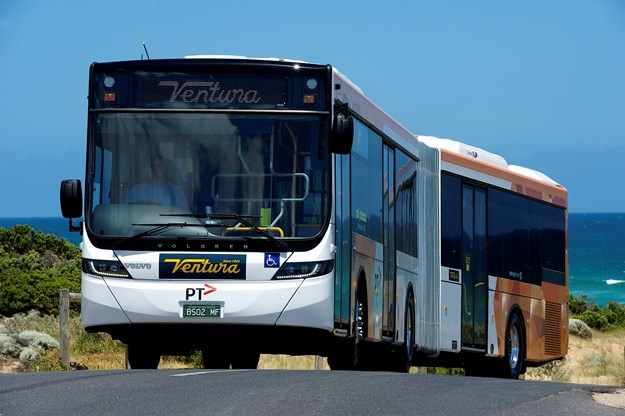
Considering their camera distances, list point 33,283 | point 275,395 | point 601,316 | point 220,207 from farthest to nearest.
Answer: point 601,316 < point 33,283 < point 220,207 < point 275,395

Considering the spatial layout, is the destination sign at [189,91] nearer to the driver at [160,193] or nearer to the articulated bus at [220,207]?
the articulated bus at [220,207]

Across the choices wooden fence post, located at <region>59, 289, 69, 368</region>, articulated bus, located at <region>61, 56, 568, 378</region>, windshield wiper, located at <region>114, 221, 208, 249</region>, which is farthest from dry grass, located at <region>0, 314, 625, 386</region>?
windshield wiper, located at <region>114, 221, 208, 249</region>

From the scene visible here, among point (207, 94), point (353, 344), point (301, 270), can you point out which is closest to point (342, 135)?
point (301, 270)

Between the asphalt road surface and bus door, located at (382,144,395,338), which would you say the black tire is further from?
the asphalt road surface

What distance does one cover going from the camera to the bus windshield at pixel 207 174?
15711mm

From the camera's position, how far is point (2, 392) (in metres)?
12.2

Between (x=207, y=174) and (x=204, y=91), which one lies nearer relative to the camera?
(x=207, y=174)

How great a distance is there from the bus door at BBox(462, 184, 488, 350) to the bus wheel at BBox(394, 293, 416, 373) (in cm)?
205

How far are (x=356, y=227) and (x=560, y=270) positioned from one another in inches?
395

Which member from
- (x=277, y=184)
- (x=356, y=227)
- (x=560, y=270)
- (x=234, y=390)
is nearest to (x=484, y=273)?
(x=560, y=270)

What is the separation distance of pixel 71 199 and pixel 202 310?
1838mm

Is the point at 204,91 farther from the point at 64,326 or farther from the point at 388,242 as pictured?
the point at 64,326

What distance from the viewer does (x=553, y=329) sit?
26359 millimetres

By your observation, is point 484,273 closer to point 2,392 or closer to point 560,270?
point 560,270
